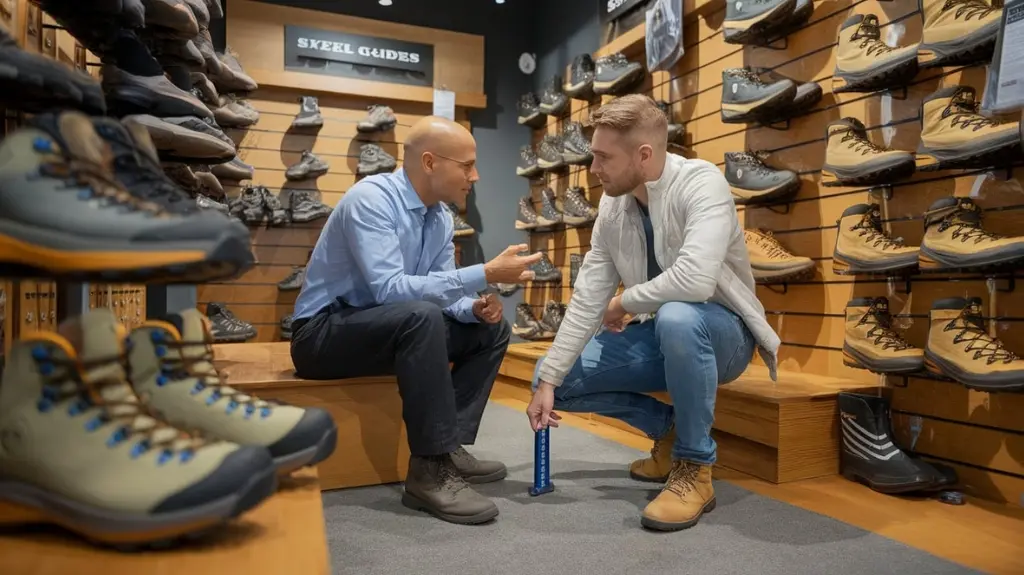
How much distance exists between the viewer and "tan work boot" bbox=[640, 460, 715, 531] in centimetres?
183

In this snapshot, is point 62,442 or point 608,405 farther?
point 608,405

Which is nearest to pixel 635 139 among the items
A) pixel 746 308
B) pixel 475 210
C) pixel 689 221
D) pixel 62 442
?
pixel 689 221

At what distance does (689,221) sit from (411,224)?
887 millimetres

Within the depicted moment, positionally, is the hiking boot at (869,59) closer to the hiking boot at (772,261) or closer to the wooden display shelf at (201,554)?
the hiking boot at (772,261)

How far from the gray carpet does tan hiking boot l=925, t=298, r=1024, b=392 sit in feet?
2.00

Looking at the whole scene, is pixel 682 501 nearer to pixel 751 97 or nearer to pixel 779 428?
pixel 779 428

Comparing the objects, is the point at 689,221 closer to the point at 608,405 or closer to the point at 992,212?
the point at 608,405

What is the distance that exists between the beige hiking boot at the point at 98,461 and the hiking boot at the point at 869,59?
2.59m

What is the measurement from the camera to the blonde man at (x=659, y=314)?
6.25 feet

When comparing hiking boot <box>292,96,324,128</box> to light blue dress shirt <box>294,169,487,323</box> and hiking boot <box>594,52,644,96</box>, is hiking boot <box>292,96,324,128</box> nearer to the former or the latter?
hiking boot <box>594,52,644,96</box>

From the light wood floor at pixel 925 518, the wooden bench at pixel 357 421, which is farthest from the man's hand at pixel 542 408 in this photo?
the light wood floor at pixel 925 518

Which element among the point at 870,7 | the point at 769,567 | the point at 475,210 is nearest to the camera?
the point at 769,567

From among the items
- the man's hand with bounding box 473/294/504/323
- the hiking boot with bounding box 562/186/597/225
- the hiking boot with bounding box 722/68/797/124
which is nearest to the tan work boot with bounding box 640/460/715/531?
the man's hand with bounding box 473/294/504/323

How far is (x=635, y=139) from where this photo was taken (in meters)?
2.09
